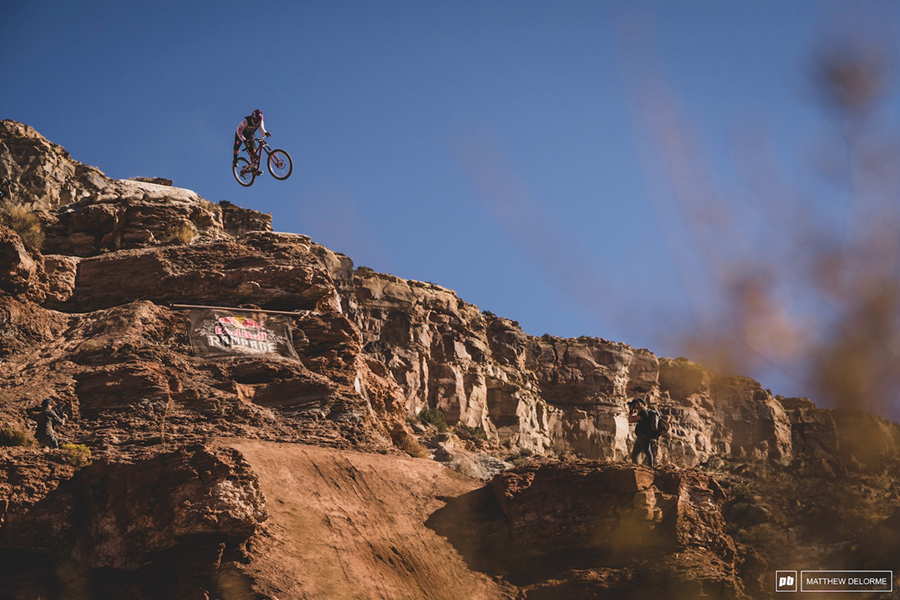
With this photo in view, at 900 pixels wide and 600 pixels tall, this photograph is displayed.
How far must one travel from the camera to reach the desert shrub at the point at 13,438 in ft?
78.2

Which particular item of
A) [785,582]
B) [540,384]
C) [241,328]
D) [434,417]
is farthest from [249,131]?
[540,384]

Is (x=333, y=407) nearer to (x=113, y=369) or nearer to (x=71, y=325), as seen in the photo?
(x=113, y=369)

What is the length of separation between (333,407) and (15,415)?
341 inches

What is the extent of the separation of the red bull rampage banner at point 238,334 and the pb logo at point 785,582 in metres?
15.8

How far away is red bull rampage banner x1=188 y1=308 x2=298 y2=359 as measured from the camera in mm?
30750

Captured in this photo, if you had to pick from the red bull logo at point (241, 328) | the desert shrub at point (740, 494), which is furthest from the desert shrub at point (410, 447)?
the desert shrub at point (740, 494)

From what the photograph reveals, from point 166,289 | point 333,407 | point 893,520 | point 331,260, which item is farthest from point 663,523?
point 331,260

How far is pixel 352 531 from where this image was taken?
75.4ft

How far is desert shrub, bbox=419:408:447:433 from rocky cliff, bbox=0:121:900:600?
52.6 feet

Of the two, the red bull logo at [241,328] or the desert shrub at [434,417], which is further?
the desert shrub at [434,417]

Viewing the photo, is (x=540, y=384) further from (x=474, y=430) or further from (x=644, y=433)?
(x=644, y=433)

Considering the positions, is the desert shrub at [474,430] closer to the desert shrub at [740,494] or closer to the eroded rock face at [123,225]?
the desert shrub at [740,494]

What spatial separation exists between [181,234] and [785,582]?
2440 centimetres

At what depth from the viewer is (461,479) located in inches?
1108
